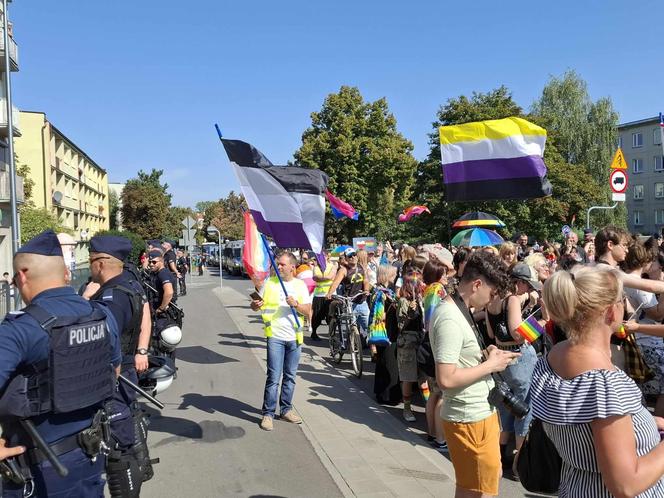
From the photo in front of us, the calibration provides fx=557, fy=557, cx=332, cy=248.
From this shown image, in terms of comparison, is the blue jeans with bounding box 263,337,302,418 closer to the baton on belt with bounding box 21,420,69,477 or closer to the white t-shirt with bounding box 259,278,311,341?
the white t-shirt with bounding box 259,278,311,341

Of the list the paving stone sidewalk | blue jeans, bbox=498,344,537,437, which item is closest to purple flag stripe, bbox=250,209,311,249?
the paving stone sidewalk

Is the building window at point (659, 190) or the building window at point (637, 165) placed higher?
the building window at point (637, 165)

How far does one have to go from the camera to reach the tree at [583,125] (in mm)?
46062

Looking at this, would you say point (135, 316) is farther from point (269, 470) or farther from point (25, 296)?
point (269, 470)

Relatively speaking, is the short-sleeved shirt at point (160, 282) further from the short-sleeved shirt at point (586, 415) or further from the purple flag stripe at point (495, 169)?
the short-sleeved shirt at point (586, 415)

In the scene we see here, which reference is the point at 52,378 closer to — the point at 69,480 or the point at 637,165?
the point at 69,480

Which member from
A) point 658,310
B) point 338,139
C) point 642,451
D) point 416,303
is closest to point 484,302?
point 642,451

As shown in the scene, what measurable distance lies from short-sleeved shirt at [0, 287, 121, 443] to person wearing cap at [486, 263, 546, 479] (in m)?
3.26

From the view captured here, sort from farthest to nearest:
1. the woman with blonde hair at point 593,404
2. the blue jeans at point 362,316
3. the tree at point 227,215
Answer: the tree at point 227,215 → the blue jeans at point 362,316 → the woman with blonde hair at point 593,404

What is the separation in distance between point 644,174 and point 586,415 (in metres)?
→ 71.0

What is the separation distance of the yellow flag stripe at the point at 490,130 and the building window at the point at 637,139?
65050 millimetres

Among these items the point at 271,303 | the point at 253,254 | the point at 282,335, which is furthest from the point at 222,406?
the point at 253,254

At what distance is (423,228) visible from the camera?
136ft

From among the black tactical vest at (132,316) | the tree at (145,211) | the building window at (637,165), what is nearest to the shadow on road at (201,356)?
the black tactical vest at (132,316)
